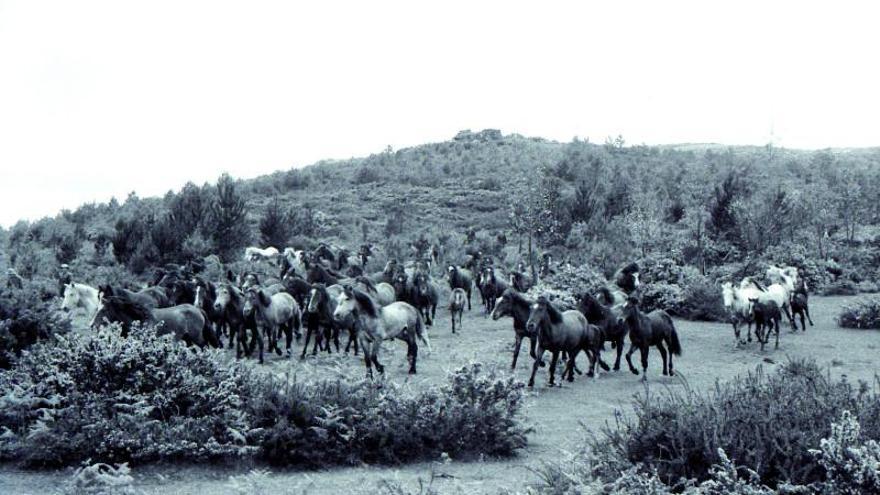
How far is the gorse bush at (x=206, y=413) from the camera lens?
8.60 metres

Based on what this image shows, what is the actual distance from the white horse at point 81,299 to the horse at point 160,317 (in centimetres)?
657

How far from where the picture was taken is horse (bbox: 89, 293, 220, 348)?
12.7 metres

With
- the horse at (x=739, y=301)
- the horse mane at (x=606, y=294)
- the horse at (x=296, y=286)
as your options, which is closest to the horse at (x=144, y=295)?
the horse at (x=296, y=286)

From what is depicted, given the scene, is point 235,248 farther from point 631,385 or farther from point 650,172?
point 650,172

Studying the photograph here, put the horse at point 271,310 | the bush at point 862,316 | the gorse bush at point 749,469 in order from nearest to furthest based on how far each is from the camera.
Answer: the gorse bush at point 749,469 → the horse at point 271,310 → the bush at point 862,316

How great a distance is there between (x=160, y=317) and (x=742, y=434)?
33.7 ft

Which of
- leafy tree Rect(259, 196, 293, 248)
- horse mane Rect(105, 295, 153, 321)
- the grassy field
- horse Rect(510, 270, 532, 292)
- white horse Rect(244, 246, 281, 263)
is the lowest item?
the grassy field

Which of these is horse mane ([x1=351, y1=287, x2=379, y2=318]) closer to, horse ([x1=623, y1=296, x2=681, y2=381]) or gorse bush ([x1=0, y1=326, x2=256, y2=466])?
gorse bush ([x1=0, y1=326, x2=256, y2=466])

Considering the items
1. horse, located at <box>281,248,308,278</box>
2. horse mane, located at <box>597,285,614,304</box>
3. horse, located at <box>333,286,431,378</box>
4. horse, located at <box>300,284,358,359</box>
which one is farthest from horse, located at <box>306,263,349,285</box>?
horse mane, located at <box>597,285,614,304</box>

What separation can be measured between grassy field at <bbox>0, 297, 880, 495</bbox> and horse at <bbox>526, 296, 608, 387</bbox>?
1.81 ft

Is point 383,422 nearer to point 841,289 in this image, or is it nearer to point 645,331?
point 645,331

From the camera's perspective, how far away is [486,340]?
20.7 meters

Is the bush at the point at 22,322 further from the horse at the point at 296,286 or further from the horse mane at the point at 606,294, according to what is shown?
the horse mane at the point at 606,294

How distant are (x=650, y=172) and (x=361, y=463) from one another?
5644 cm
